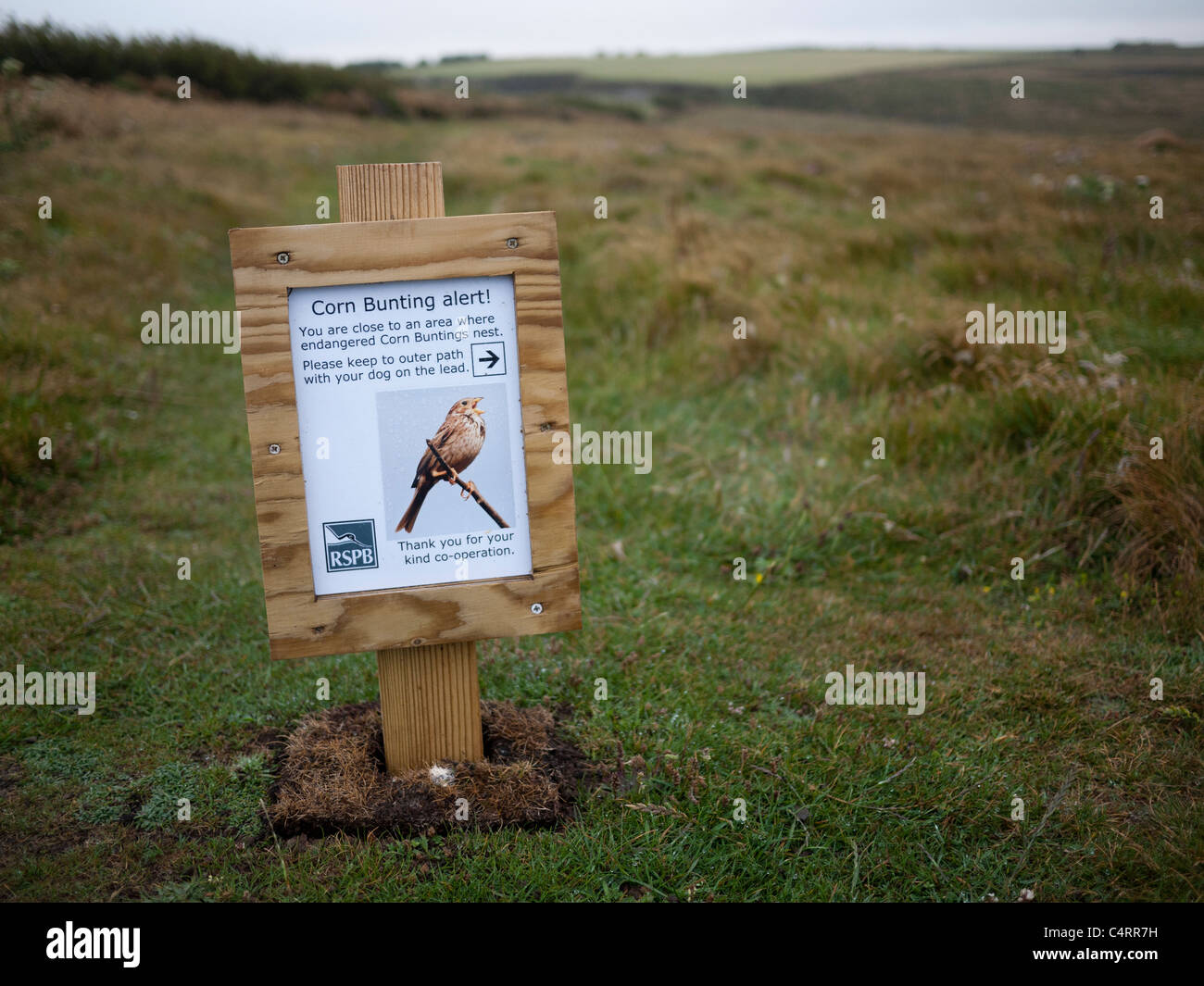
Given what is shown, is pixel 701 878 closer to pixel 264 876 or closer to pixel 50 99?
pixel 264 876

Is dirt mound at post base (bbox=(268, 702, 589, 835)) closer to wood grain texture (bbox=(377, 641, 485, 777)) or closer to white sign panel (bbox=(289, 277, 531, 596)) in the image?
wood grain texture (bbox=(377, 641, 485, 777))

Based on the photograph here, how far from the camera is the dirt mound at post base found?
268cm

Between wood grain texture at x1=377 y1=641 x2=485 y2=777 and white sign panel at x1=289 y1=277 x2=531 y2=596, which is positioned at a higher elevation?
white sign panel at x1=289 y1=277 x2=531 y2=596

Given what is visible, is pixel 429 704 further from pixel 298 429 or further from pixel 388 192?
pixel 388 192

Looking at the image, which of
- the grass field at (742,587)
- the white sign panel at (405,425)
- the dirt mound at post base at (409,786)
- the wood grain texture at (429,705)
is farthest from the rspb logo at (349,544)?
the grass field at (742,587)

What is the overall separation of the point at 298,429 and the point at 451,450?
1.40 feet

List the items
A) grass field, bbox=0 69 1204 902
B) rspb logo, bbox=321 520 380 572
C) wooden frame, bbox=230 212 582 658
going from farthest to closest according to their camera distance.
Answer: grass field, bbox=0 69 1204 902, rspb logo, bbox=321 520 380 572, wooden frame, bbox=230 212 582 658

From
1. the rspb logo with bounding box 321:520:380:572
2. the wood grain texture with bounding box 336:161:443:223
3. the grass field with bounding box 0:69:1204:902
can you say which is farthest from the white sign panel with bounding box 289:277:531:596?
the grass field with bounding box 0:69:1204:902

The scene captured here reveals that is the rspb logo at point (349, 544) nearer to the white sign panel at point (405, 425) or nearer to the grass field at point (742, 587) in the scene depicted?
the white sign panel at point (405, 425)

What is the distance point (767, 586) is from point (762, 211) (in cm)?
990

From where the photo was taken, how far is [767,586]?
14.5ft

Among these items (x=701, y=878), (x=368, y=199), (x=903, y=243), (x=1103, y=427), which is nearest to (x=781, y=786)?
(x=701, y=878)

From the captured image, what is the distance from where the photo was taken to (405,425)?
8.25ft

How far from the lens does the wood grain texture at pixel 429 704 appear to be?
270 centimetres
